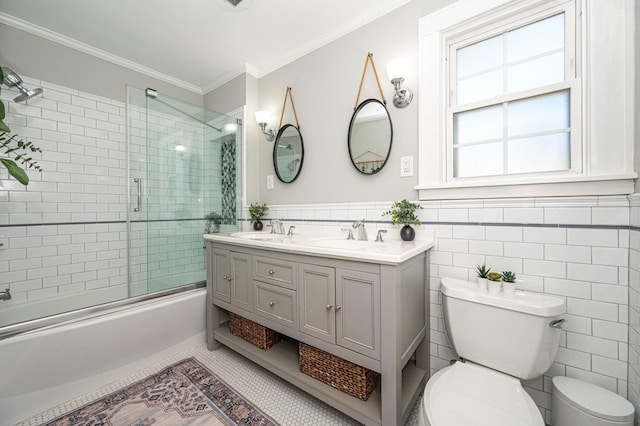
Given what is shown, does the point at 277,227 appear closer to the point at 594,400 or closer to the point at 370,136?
the point at 370,136

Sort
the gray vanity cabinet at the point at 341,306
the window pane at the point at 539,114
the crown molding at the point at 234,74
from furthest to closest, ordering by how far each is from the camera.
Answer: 1. the crown molding at the point at 234,74
2. the window pane at the point at 539,114
3. the gray vanity cabinet at the point at 341,306

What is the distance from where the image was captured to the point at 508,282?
119cm

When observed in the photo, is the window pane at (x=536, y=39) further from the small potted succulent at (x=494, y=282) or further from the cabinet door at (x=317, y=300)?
the cabinet door at (x=317, y=300)

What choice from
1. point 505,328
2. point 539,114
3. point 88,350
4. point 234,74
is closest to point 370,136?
point 539,114

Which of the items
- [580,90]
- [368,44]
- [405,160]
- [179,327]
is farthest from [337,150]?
[179,327]

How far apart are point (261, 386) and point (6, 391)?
1293 mm

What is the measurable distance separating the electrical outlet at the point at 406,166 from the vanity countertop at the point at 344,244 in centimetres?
38

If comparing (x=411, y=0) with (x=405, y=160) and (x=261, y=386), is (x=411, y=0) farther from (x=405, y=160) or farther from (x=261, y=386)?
(x=261, y=386)

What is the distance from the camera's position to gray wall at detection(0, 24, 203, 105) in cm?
191

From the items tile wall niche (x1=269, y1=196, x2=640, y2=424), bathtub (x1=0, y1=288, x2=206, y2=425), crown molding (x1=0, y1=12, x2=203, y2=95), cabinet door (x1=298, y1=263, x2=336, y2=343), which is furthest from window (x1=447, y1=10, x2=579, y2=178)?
crown molding (x1=0, y1=12, x2=203, y2=95)

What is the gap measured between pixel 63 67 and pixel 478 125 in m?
3.31

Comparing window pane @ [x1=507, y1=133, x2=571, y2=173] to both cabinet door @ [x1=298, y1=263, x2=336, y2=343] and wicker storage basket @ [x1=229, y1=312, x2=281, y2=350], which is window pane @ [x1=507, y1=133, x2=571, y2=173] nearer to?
cabinet door @ [x1=298, y1=263, x2=336, y2=343]

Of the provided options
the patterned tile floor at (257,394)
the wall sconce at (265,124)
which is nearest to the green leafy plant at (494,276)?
the patterned tile floor at (257,394)

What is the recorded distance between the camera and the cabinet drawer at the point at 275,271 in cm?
142
